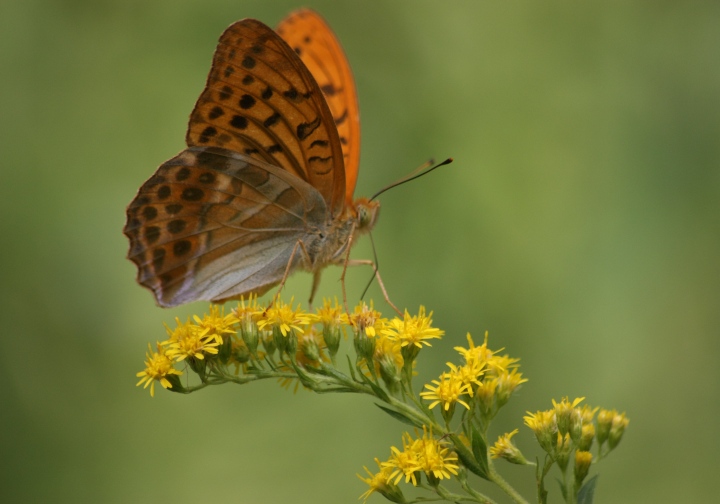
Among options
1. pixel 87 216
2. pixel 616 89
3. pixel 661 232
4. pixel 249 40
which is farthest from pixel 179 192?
pixel 616 89

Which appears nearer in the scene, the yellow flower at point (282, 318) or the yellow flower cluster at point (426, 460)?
the yellow flower cluster at point (426, 460)

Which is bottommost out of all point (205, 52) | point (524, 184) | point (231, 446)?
point (231, 446)

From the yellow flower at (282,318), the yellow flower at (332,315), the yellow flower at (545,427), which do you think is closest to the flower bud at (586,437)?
the yellow flower at (545,427)

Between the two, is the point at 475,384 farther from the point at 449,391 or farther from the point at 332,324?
the point at 332,324

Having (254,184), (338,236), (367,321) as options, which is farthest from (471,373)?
(254,184)

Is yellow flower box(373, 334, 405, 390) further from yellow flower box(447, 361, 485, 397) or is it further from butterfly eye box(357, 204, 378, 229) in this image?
butterfly eye box(357, 204, 378, 229)

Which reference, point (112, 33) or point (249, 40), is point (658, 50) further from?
point (112, 33)

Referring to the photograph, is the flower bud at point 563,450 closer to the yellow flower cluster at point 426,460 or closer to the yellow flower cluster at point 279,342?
the yellow flower cluster at point 426,460
